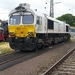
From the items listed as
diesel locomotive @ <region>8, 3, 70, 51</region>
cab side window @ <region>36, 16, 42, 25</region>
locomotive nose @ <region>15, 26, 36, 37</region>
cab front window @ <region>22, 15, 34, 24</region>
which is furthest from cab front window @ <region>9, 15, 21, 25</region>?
cab side window @ <region>36, 16, 42, 25</region>

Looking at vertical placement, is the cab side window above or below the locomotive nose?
above

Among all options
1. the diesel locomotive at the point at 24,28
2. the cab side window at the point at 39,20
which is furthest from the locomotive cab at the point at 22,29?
the cab side window at the point at 39,20

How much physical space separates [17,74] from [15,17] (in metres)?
10.1

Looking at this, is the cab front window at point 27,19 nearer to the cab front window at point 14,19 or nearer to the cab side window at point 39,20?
the cab front window at point 14,19

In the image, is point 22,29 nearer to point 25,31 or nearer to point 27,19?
point 25,31

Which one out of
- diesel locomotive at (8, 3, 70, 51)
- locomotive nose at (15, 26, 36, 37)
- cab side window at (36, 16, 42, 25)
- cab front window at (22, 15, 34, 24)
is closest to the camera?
locomotive nose at (15, 26, 36, 37)

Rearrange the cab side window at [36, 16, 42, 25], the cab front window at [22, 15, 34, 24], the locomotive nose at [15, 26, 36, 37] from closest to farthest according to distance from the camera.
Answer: the locomotive nose at [15, 26, 36, 37] → the cab front window at [22, 15, 34, 24] → the cab side window at [36, 16, 42, 25]

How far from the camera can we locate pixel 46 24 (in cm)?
2122

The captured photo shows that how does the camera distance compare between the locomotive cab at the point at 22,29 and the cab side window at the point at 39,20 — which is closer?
the locomotive cab at the point at 22,29

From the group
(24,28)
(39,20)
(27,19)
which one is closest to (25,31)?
(24,28)

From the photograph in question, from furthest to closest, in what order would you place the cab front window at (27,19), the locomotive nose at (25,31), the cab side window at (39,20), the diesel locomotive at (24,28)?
the cab side window at (39,20)
the cab front window at (27,19)
the diesel locomotive at (24,28)
the locomotive nose at (25,31)

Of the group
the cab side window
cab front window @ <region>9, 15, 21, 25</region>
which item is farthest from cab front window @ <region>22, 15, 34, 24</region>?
the cab side window

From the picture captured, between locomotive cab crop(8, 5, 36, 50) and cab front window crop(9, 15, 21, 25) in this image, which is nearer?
locomotive cab crop(8, 5, 36, 50)

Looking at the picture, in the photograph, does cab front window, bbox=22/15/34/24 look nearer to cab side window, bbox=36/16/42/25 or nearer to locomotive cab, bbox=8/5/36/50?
locomotive cab, bbox=8/5/36/50
